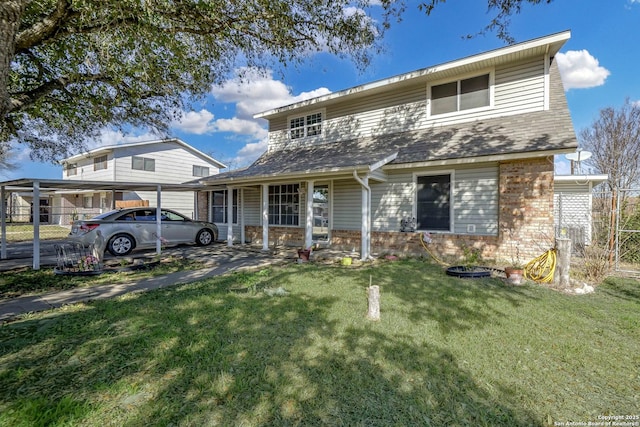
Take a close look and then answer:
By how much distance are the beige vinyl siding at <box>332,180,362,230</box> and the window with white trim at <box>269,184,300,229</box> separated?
70.9 inches

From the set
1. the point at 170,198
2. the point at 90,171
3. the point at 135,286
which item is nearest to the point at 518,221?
the point at 135,286

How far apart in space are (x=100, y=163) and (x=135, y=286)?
62.4ft

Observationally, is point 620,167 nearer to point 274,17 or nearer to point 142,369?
point 274,17

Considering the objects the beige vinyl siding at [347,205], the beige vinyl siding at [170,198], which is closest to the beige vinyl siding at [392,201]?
the beige vinyl siding at [347,205]

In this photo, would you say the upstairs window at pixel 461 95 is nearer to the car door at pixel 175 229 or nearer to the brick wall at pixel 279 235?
the brick wall at pixel 279 235

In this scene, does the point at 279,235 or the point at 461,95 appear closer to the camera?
the point at 461,95

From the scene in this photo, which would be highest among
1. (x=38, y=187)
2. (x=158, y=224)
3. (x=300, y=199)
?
(x=38, y=187)

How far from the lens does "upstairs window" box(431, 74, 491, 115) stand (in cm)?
891

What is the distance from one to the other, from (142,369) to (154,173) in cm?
2052

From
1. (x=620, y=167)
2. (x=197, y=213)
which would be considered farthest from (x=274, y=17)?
(x=620, y=167)

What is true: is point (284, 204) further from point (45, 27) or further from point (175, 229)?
point (45, 27)

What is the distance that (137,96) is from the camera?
25.6 feet

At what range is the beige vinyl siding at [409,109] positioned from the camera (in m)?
8.18

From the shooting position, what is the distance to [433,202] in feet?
29.0
